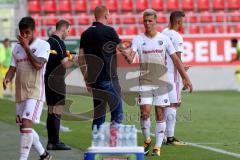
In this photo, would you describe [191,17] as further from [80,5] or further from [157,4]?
[80,5]

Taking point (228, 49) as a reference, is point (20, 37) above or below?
above

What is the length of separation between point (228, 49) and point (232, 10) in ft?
17.0

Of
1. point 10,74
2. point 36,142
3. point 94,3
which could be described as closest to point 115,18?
point 94,3

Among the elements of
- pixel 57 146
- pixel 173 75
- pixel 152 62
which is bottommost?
pixel 57 146

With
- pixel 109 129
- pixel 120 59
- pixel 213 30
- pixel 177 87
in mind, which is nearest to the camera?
pixel 109 129

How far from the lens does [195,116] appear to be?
19250mm

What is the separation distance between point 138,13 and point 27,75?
27291 millimetres

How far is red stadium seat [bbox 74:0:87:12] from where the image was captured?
3653 centimetres

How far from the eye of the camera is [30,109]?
9922 mm

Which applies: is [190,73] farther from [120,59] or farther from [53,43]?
[53,43]

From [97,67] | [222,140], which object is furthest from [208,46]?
A: [97,67]

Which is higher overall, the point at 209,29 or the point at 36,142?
the point at 36,142

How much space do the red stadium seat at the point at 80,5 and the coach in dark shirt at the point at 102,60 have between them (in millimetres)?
25257

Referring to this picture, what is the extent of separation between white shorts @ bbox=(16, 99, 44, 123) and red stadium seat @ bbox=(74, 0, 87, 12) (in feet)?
87.5
